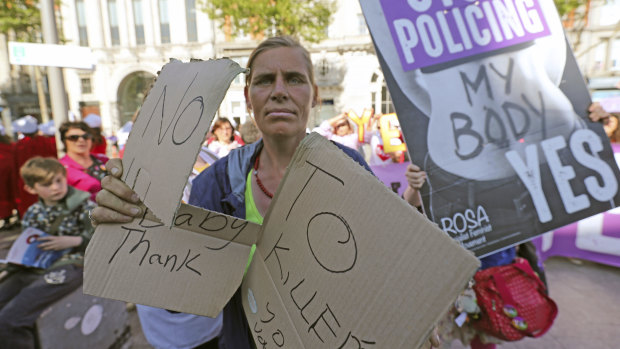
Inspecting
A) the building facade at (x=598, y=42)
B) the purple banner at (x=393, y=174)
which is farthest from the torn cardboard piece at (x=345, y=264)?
the building facade at (x=598, y=42)

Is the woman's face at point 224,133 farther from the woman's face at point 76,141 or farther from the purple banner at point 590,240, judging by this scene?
the purple banner at point 590,240

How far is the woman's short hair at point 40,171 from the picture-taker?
2033 millimetres

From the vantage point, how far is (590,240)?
3.36 m

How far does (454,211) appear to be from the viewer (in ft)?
4.63

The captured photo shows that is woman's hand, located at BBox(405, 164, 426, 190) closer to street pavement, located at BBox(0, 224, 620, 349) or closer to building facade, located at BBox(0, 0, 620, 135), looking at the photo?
street pavement, located at BBox(0, 224, 620, 349)

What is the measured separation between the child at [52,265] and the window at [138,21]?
21.4m

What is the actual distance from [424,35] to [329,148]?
1110 mm

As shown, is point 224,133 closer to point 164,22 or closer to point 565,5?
point 565,5

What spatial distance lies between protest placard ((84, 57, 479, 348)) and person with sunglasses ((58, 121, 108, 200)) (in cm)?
245

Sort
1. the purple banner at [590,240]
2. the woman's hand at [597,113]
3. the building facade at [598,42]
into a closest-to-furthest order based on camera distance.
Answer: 1. the woman's hand at [597,113]
2. the purple banner at [590,240]
3. the building facade at [598,42]

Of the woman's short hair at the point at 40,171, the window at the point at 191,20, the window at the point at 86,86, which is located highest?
the window at the point at 191,20

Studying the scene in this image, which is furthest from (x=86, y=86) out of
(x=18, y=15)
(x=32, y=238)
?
(x=32, y=238)

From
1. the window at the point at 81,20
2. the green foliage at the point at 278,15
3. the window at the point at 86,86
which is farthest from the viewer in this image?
the window at the point at 86,86

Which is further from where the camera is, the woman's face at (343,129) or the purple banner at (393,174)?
the woman's face at (343,129)
